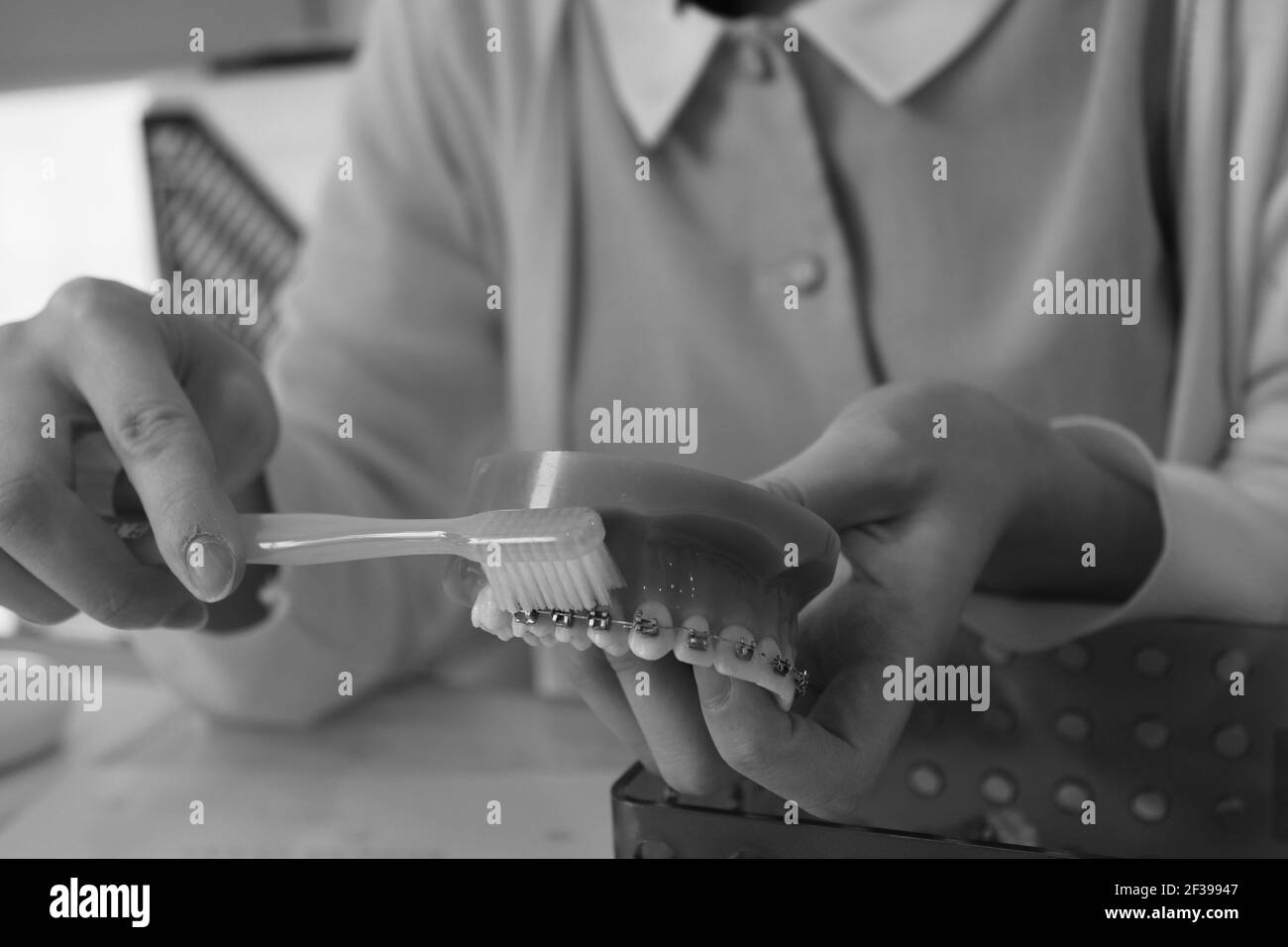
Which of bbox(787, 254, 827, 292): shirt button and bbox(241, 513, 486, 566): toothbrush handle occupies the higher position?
bbox(787, 254, 827, 292): shirt button

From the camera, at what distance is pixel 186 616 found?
37 centimetres

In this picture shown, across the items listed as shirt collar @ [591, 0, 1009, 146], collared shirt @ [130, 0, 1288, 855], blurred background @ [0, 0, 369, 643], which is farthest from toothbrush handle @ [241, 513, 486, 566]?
blurred background @ [0, 0, 369, 643]

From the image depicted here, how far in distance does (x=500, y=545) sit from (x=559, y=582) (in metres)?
0.02

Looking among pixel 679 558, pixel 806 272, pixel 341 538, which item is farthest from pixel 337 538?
pixel 806 272

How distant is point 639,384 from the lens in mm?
601

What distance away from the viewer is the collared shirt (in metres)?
0.50

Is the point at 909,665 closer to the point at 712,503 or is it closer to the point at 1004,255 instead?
the point at 712,503

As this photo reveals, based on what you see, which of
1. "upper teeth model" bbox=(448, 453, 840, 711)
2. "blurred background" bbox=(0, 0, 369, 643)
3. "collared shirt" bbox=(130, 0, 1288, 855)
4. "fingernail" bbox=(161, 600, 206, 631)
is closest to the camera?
"upper teeth model" bbox=(448, 453, 840, 711)

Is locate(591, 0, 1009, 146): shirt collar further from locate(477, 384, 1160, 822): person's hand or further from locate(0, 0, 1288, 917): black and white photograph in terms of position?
locate(477, 384, 1160, 822): person's hand

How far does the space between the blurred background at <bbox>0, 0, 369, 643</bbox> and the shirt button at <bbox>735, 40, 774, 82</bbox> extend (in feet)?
1.22

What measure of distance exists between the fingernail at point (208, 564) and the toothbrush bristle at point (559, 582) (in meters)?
0.08

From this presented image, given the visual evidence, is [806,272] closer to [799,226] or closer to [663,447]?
[799,226]
